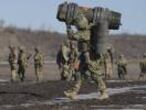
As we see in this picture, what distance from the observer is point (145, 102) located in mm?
18266

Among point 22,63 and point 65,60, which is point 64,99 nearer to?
point 65,60

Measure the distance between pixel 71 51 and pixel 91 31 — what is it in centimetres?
1358

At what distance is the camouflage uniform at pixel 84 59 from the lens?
18.8 metres

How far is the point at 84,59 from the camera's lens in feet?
62.2

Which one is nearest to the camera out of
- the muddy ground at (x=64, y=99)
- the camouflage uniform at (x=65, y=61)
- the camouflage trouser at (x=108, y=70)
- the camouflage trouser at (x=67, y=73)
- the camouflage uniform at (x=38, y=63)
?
the muddy ground at (x=64, y=99)

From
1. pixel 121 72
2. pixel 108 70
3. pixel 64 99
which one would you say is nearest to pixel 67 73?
pixel 108 70

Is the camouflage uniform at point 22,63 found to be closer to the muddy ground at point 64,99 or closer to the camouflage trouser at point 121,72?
the camouflage trouser at point 121,72

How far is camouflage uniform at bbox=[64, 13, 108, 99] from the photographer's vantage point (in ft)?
61.6

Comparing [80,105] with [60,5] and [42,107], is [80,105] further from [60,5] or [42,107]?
[60,5]

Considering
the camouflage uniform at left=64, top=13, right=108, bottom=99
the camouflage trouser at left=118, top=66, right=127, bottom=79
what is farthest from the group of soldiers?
the camouflage uniform at left=64, top=13, right=108, bottom=99

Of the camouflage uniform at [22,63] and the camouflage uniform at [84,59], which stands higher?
the camouflage uniform at [84,59]

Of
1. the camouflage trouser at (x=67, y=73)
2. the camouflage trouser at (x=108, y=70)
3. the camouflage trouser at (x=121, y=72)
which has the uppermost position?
the camouflage trouser at (x=67, y=73)

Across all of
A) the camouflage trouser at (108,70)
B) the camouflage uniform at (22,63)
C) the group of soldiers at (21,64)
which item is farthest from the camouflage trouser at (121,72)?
the camouflage uniform at (22,63)

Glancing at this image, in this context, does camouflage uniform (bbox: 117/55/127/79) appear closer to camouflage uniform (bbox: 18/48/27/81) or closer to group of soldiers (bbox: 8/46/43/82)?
group of soldiers (bbox: 8/46/43/82)
